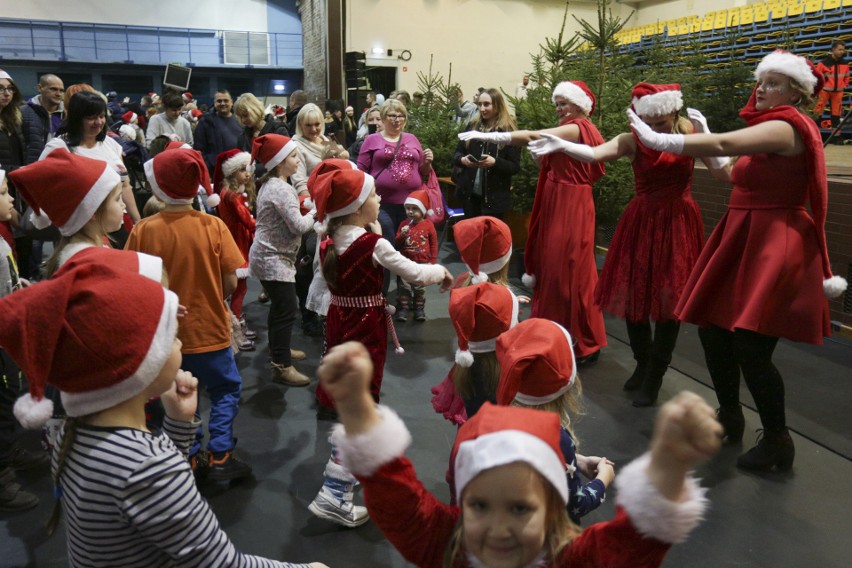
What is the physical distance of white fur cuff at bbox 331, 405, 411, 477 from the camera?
1.13 meters

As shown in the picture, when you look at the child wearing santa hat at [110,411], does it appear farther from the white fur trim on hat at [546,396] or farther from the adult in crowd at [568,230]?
the adult in crowd at [568,230]

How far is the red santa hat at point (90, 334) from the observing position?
1221 millimetres

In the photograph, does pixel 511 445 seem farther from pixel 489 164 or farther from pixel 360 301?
pixel 489 164

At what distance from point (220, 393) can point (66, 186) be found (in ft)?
3.59

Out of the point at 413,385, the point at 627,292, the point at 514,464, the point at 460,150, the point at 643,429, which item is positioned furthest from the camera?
the point at 460,150

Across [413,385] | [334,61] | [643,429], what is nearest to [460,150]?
[413,385]

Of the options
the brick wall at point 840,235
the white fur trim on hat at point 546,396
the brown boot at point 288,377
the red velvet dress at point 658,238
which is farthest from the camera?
the brick wall at point 840,235

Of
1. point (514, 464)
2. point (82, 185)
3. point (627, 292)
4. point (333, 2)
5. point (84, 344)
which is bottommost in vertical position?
point (627, 292)

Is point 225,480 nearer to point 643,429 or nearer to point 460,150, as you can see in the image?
point 643,429

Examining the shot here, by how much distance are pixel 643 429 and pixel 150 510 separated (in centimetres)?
274

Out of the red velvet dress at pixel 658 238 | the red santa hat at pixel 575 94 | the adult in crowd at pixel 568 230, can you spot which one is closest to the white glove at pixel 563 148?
the red velvet dress at pixel 658 238

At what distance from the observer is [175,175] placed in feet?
8.99

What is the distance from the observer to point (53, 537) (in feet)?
8.48

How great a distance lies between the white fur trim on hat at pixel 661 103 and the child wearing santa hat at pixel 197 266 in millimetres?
2144
